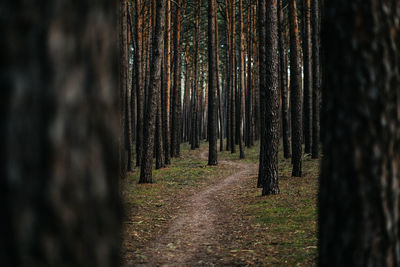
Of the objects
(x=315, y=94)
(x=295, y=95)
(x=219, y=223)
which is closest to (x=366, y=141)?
(x=219, y=223)

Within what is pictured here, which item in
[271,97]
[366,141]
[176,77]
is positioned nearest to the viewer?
[366,141]

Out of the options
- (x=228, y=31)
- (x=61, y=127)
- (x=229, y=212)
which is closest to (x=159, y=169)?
(x=229, y=212)

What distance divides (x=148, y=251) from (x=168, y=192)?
543 centimetres

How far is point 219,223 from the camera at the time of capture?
7.59 metres

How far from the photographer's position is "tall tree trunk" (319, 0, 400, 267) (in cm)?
223

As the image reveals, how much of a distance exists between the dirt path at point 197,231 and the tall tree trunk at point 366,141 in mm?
3283

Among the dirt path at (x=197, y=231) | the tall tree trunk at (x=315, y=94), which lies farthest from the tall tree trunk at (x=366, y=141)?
the tall tree trunk at (x=315, y=94)

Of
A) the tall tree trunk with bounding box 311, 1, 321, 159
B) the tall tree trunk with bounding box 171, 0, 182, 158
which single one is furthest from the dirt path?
the tall tree trunk with bounding box 171, 0, 182, 158

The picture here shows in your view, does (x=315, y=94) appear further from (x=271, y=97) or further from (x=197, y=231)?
(x=197, y=231)

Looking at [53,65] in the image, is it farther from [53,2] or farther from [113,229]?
[113,229]

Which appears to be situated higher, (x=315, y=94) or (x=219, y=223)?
(x=315, y=94)

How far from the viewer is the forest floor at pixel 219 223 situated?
538 centimetres

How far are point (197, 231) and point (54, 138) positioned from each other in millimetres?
6260

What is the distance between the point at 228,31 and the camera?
79.2ft
